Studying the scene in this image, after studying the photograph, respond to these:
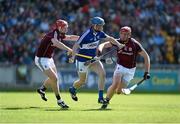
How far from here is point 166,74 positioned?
35906 millimetres

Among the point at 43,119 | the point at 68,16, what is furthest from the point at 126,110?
the point at 68,16

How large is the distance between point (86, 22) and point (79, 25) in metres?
0.46

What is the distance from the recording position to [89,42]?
2119 cm

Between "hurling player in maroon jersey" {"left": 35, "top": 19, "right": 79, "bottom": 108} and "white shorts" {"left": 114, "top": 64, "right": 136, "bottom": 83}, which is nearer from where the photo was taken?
"hurling player in maroon jersey" {"left": 35, "top": 19, "right": 79, "bottom": 108}

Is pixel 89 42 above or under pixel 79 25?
under

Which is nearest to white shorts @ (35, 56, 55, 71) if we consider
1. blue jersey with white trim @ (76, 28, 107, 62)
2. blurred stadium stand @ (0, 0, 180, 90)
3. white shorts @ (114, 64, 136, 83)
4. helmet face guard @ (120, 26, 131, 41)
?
blue jersey with white trim @ (76, 28, 107, 62)

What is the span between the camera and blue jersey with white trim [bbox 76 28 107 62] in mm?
20938

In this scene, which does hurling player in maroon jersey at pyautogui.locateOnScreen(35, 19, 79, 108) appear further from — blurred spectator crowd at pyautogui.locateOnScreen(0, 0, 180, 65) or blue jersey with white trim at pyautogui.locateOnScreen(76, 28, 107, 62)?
blurred spectator crowd at pyautogui.locateOnScreen(0, 0, 180, 65)

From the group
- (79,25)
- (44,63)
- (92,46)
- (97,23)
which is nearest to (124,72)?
(92,46)

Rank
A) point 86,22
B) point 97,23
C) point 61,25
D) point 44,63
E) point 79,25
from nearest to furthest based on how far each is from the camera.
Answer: point 61,25
point 97,23
point 44,63
point 79,25
point 86,22

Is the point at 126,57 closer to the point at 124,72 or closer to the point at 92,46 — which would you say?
the point at 124,72

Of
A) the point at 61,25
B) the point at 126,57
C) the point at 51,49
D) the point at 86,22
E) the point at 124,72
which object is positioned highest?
the point at 86,22

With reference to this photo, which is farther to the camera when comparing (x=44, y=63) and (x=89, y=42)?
(x=89, y=42)

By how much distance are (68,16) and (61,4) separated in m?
1.17
